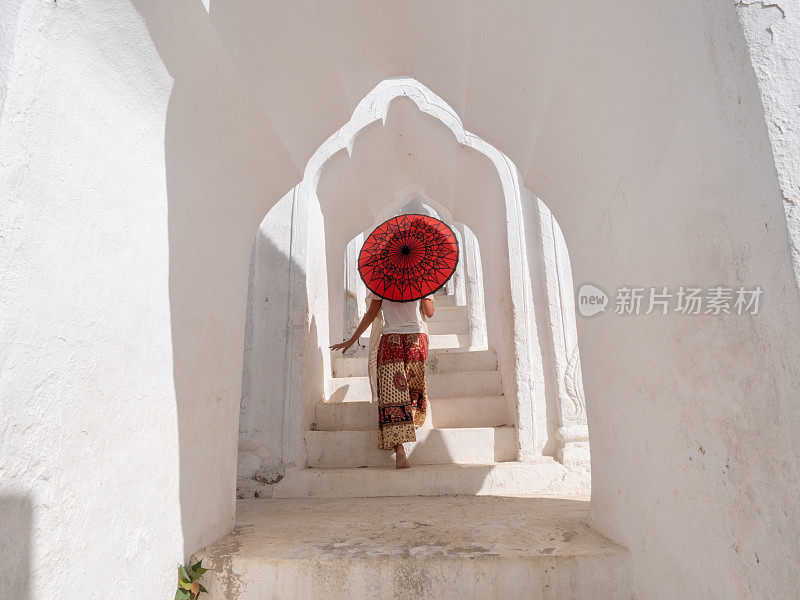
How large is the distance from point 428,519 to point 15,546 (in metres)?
1.78

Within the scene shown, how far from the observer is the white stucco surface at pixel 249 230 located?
3.47ft

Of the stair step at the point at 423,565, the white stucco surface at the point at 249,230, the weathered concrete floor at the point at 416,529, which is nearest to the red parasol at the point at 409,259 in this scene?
the white stucco surface at the point at 249,230

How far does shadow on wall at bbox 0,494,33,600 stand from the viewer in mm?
1031

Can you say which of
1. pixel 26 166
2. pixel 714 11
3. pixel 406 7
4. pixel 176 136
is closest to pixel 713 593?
Answer: pixel 714 11

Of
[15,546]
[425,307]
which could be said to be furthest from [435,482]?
[15,546]

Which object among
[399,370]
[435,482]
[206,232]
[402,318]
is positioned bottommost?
[435,482]

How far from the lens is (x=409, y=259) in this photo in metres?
3.83

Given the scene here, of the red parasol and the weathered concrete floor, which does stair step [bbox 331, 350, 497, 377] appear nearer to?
the red parasol

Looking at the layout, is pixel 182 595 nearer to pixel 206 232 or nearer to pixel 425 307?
pixel 206 232

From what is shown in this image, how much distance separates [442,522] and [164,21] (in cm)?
233

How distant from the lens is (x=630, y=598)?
5.73 feet

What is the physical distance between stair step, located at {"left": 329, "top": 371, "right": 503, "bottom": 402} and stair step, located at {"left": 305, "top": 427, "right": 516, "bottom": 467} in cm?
71

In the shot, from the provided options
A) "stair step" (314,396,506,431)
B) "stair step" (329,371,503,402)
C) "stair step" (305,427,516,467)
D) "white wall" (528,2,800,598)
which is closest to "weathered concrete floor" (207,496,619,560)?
"white wall" (528,2,800,598)

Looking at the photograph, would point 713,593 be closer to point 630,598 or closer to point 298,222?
point 630,598
